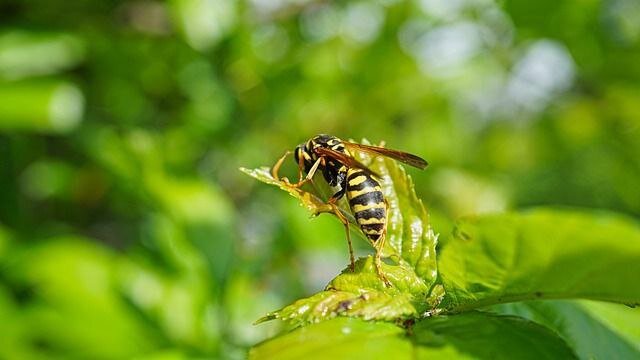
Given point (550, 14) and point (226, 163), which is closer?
point (550, 14)

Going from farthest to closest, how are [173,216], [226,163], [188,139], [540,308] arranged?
1. [226,163]
2. [188,139]
3. [173,216]
4. [540,308]

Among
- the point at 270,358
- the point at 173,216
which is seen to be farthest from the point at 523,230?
the point at 173,216

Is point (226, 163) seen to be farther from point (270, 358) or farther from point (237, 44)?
point (270, 358)

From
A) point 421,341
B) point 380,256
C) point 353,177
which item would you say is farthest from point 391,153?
point 421,341

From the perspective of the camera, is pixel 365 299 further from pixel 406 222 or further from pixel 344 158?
pixel 344 158

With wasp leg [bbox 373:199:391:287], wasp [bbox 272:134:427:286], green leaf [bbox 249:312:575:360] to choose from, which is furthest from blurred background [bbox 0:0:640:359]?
green leaf [bbox 249:312:575:360]

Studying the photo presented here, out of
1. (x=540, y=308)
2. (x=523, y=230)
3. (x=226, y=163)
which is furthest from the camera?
(x=226, y=163)

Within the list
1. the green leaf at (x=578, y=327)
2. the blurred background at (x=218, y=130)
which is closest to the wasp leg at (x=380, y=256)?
the green leaf at (x=578, y=327)
